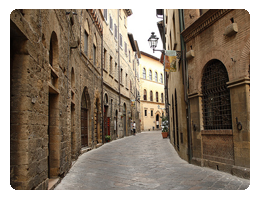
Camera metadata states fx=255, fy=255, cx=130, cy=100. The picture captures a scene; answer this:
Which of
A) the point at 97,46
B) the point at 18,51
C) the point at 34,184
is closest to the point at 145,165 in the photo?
the point at 34,184

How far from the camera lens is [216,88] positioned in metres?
6.93

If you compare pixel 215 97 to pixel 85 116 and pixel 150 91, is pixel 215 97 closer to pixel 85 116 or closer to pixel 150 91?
pixel 85 116

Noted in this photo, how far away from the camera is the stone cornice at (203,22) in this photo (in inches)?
258

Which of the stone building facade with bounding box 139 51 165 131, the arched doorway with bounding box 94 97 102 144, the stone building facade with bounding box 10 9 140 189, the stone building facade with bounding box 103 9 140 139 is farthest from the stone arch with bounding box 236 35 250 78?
the stone building facade with bounding box 139 51 165 131

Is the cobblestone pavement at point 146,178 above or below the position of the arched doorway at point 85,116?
below

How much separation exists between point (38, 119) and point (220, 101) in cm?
462

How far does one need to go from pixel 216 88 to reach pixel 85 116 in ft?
23.0

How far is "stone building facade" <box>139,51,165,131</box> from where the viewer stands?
4238cm

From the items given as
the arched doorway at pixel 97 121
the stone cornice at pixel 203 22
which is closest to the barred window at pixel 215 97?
the stone cornice at pixel 203 22

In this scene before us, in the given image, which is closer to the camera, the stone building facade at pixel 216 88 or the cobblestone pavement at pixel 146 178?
the cobblestone pavement at pixel 146 178

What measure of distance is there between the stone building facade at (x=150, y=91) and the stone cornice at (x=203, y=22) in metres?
33.4

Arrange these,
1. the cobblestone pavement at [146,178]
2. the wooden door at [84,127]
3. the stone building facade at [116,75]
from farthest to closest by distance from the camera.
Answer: the stone building facade at [116,75]
the wooden door at [84,127]
the cobblestone pavement at [146,178]

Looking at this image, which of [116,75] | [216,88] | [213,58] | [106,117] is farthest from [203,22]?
[116,75]

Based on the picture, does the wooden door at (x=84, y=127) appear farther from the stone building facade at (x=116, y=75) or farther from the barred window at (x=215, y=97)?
the barred window at (x=215, y=97)
